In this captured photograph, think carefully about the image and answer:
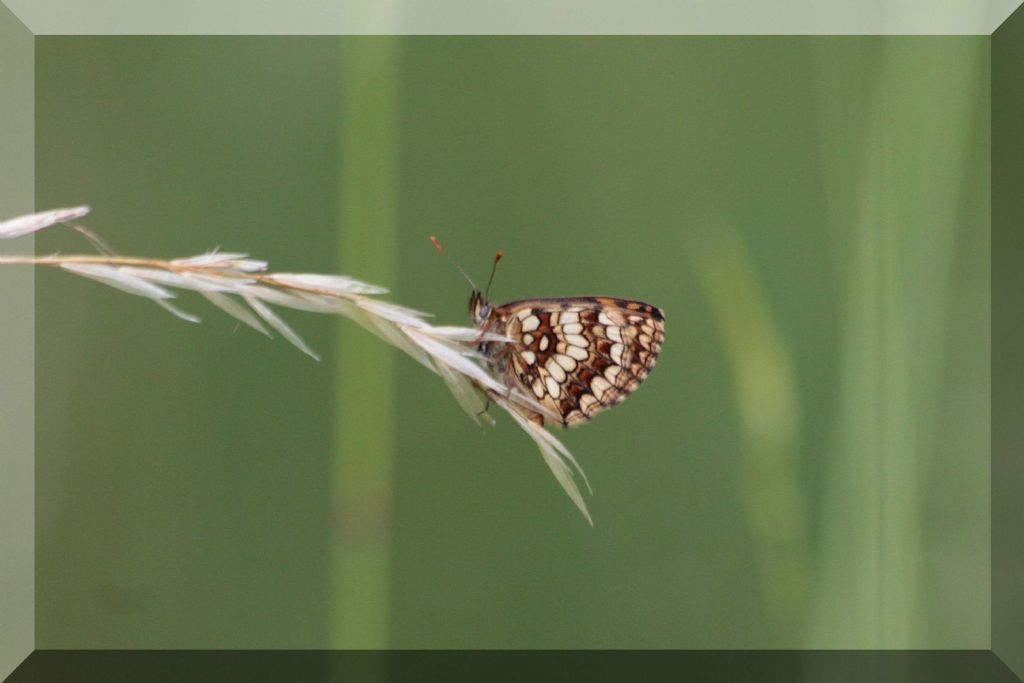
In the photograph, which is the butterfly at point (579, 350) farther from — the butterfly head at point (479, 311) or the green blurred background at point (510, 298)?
the green blurred background at point (510, 298)

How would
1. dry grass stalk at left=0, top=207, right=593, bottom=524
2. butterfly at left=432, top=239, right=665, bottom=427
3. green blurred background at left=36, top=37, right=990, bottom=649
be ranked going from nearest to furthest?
dry grass stalk at left=0, top=207, right=593, bottom=524
butterfly at left=432, top=239, right=665, bottom=427
green blurred background at left=36, top=37, right=990, bottom=649

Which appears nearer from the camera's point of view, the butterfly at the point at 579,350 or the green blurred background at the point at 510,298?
the butterfly at the point at 579,350

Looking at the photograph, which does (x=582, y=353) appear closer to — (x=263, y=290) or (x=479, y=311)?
(x=479, y=311)

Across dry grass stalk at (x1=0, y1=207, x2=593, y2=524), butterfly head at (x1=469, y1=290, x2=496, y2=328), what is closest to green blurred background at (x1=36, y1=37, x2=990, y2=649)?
butterfly head at (x1=469, y1=290, x2=496, y2=328)

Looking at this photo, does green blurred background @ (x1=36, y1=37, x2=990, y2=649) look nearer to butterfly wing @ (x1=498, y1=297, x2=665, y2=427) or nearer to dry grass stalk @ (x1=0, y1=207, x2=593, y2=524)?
butterfly wing @ (x1=498, y1=297, x2=665, y2=427)

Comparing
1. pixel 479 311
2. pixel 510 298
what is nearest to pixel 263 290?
pixel 479 311

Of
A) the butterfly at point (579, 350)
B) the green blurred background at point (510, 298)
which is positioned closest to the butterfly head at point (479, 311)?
the butterfly at point (579, 350)

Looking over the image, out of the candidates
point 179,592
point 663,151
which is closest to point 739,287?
point 663,151
